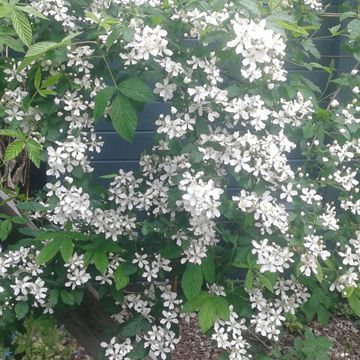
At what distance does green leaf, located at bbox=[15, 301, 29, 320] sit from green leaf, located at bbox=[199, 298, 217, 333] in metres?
0.67

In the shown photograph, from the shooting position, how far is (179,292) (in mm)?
2541

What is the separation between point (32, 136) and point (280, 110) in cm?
88

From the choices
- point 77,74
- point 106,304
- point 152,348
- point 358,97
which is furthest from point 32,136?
point 358,97

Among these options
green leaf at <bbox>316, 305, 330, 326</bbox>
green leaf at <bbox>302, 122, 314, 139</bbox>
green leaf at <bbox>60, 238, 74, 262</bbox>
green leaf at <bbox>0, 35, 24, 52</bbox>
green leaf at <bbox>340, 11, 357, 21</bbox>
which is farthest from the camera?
green leaf at <bbox>316, 305, 330, 326</bbox>

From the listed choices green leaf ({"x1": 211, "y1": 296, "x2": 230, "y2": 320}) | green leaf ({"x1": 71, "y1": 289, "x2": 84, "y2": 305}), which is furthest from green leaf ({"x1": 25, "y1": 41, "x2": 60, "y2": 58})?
green leaf ({"x1": 211, "y1": 296, "x2": 230, "y2": 320})

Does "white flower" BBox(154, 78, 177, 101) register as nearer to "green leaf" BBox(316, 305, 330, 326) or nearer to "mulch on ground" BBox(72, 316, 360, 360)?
"green leaf" BBox(316, 305, 330, 326)

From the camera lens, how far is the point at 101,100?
6.58 feet

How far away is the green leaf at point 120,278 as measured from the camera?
227 centimetres

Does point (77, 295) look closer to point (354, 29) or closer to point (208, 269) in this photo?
point (208, 269)

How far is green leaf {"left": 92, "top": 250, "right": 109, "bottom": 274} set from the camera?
2.18m

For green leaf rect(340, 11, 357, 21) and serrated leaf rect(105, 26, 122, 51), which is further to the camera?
green leaf rect(340, 11, 357, 21)

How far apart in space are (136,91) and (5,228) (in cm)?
79

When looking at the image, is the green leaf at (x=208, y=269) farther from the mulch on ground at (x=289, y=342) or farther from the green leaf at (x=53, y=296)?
the mulch on ground at (x=289, y=342)

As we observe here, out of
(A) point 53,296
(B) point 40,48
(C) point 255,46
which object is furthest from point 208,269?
(B) point 40,48
